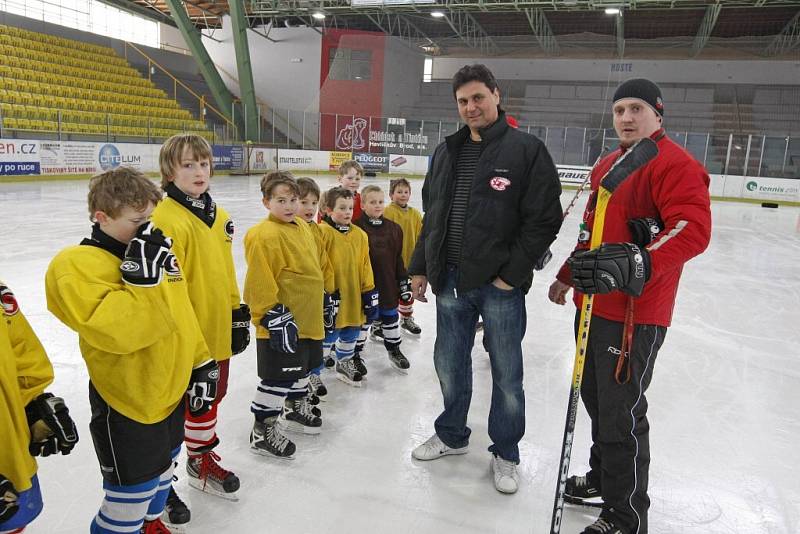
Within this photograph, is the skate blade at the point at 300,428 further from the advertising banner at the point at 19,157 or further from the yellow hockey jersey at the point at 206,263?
the advertising banner at the point at 19,157

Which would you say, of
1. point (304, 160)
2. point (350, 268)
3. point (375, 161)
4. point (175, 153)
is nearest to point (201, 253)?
point (175, 153)

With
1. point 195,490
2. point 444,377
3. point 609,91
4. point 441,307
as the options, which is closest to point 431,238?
point 441,307

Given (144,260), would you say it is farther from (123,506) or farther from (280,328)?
(280,328)

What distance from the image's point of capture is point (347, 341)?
10.6ft

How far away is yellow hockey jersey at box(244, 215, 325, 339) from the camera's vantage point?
7.47 ft

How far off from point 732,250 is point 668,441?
263 inches

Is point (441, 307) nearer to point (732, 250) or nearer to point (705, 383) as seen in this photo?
point (705, 383)

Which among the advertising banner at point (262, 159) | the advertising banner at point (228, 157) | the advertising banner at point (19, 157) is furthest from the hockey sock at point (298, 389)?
the advertising banner at point (262, 159)

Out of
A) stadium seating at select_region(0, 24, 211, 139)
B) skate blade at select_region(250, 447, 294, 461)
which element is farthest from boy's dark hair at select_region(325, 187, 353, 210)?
stadium seating at select_region(0, 24, 211, 139)

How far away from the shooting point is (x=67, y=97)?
54.1ft

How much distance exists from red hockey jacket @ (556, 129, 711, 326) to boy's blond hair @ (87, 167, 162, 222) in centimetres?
144

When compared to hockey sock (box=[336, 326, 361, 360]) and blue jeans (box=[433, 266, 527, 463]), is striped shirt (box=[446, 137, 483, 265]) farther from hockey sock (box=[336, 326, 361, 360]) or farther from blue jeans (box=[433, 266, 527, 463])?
hockey sock (box=[336, 326, 361, 360])

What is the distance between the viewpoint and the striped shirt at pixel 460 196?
2305 mm

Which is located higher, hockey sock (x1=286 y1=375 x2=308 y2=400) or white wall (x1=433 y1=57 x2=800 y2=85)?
A: white wall (x1=433 y1=57 x2=800 y2=85)
